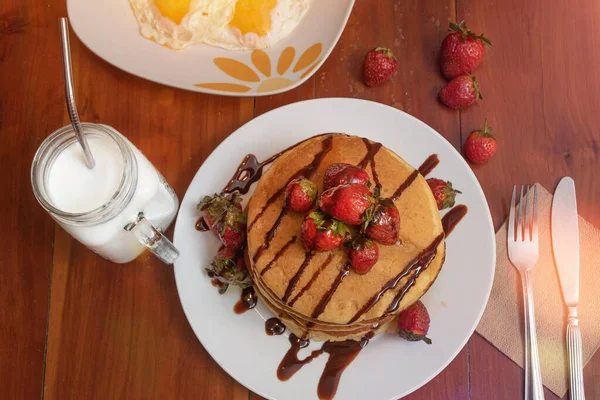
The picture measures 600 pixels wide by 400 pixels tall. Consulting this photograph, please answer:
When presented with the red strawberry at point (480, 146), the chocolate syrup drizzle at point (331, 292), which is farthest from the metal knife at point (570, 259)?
the chocolate syrup drizzle at point (331, 292)

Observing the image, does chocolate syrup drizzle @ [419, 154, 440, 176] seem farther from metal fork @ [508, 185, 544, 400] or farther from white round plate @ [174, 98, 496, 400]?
metal fork @ [508, 185, 544, 400]

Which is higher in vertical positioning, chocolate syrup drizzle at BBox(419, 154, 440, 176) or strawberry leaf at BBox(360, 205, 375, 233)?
Answer: chocolate syrup drizzle at BBox(419, 154, 440, 176)

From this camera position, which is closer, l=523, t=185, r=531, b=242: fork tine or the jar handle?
the jar handle

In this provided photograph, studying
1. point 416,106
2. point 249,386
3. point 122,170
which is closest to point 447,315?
point 249,386

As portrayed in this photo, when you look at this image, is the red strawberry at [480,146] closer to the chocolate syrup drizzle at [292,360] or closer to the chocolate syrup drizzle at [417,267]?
the chocolate syrup drizzle at [417,267]

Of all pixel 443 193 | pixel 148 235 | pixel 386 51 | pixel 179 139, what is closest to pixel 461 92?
pixel 386 51

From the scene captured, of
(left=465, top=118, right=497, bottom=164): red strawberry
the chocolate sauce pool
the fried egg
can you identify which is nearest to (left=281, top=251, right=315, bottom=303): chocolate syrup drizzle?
the chocolate sauce pool
